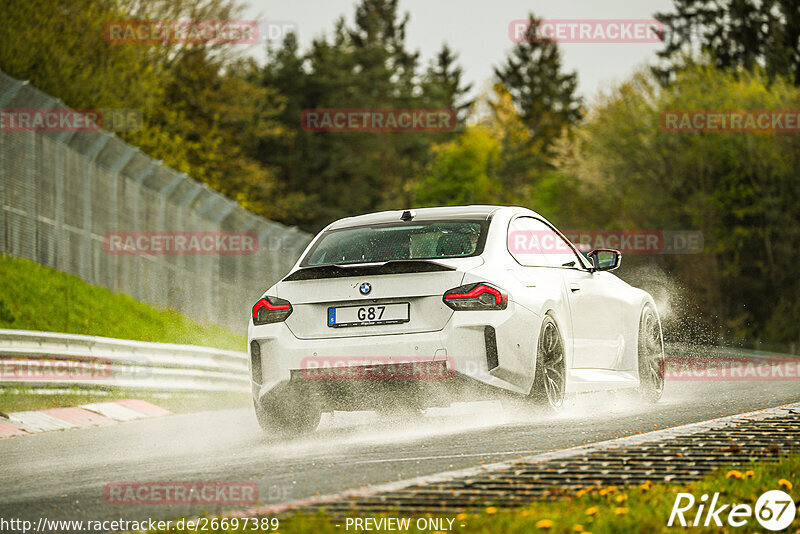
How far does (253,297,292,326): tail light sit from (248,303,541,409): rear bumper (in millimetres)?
231

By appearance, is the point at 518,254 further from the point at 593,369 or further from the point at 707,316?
the point at 707,316

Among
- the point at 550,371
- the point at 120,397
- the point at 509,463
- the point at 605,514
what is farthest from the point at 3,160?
the point at 605,514

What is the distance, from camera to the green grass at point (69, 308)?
56.9 feet

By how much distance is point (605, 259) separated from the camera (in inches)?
418

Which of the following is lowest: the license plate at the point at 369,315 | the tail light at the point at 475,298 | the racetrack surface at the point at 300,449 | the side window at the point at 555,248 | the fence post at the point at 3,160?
the racetrack surface at the point at 300,449

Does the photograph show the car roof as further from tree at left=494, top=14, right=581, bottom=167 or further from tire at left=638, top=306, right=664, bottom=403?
tree at left=494, top=14, right=581, bottom=167

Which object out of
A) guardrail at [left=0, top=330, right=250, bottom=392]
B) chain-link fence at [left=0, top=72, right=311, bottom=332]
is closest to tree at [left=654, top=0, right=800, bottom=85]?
chain-link fence at [left=0, top=72, right=311, bottom=332]

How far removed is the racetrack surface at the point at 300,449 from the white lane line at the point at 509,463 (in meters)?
0.24

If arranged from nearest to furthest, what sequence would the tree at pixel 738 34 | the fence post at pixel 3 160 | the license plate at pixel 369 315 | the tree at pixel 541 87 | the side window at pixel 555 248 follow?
the license plate at pixel 369 315 < the side window at pixel 555 248 < the fence post at pixel 3 160 < the tree at pixel 738 34 < the tree at pixel 541 87

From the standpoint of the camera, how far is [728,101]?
145ft

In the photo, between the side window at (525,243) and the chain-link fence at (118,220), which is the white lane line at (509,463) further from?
the chain-link fence at (118,220)

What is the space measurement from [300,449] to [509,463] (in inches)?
86.0

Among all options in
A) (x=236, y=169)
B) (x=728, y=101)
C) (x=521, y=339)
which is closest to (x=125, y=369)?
(x=521, y=339)

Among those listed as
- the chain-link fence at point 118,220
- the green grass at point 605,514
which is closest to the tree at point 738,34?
the chain-link fence at point 118,220
